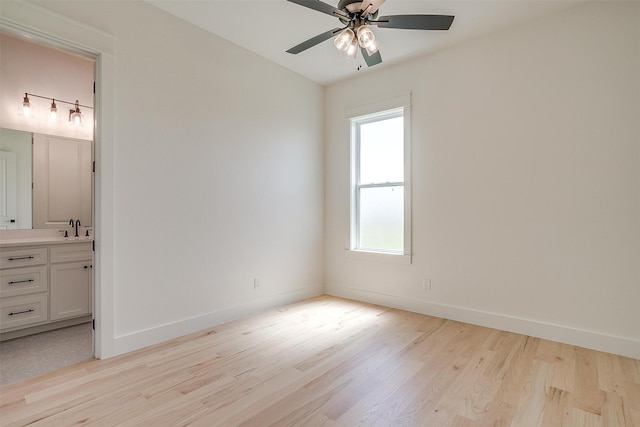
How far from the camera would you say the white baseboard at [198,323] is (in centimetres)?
249

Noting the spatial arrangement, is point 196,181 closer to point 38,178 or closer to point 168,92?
point 168,92

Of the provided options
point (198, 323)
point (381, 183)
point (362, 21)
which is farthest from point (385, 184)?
point (198, 323)

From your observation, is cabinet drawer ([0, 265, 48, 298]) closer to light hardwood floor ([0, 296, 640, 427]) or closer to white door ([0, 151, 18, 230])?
white door ([0, 151, 18, 230])

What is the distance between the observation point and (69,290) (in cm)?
317

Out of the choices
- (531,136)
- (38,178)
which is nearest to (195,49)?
(38,178)

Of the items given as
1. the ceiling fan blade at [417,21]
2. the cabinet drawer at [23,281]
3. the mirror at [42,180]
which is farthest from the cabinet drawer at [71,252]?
the ceiling fan blade at [417,21]

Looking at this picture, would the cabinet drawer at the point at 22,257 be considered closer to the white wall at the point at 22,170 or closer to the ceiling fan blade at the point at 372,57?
the white wall at the point at 22,170

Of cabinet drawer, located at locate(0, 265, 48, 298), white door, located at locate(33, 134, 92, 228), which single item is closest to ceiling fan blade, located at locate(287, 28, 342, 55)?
white door, located at locate(33, 134, 92, 228)

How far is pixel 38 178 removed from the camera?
3.31 m

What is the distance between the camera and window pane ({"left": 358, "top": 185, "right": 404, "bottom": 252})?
374cm

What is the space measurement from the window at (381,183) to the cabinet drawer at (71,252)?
2950 mm

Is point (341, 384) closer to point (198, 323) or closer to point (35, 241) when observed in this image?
point (198, 323)

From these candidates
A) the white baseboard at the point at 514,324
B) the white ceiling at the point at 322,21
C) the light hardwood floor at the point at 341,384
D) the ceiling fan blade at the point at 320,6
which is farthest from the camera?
the white ceiling at the point at 322,21

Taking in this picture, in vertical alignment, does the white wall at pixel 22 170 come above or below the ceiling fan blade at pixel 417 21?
below
